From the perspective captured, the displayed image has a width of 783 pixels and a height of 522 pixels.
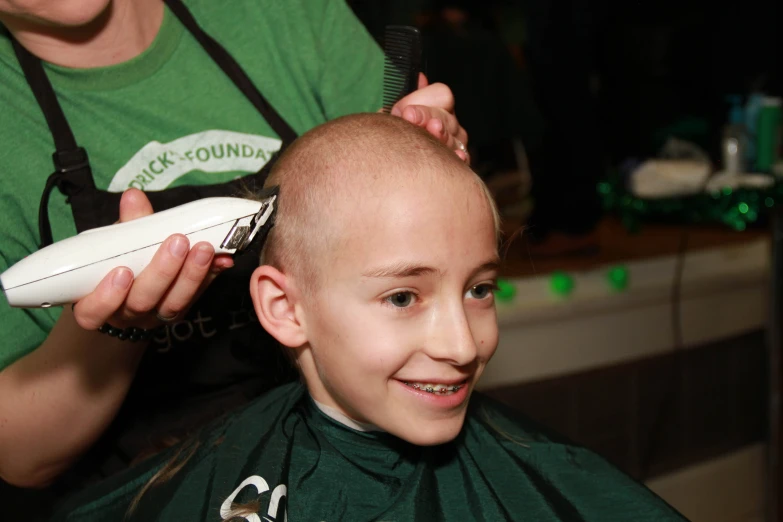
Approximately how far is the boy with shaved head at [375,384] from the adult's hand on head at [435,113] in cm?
4

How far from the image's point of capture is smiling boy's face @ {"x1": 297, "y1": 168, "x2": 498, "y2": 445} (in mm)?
956

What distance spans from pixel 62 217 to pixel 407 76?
21.4 inches

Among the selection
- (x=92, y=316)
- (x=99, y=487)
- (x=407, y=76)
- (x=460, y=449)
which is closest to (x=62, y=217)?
(x=92, y=316)

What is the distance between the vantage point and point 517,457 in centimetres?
120

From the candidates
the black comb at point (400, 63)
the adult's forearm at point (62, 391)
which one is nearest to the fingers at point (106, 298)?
the adult's forearm at point (62, 391)

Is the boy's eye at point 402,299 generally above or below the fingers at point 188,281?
below

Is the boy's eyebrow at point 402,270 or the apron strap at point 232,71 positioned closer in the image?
the boy's eyebrow at point 402,270

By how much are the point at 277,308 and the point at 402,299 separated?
0.19 meters

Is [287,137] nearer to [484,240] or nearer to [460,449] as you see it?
[484,240]

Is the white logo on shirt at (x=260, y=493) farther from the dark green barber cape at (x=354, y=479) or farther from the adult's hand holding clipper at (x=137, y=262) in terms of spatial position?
the adult's hand holding clipper at (x=137, y=262)

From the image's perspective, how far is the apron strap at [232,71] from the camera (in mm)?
1257

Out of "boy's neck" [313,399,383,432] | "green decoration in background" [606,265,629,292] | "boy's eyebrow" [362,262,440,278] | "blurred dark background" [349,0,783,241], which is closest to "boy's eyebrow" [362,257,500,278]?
"boy's eyebrow" [362,262,440,278]

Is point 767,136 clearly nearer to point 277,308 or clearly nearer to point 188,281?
point 277,308

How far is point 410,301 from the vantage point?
97 cm
